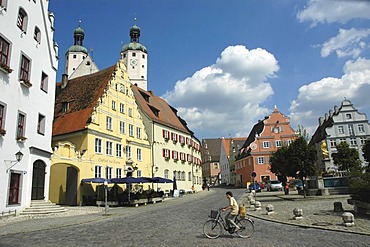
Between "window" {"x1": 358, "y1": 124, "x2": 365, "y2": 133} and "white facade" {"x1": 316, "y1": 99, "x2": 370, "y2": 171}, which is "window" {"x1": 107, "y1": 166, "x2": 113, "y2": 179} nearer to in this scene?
"white facade" {"x1": 316, "y1": 99, "x2": 370, "y2": 171}

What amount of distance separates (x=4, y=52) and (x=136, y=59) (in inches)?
2639

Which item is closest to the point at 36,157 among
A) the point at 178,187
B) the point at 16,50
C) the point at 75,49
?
the point at 16,50

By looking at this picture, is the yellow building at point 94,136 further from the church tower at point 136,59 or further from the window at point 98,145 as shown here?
the church tower at point 136,59

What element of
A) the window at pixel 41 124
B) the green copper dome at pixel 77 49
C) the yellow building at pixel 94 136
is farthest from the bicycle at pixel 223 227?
the green copper dome at pixel 77 49

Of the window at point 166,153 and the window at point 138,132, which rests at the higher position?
the window at point 138,132

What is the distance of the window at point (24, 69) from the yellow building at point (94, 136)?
739cm

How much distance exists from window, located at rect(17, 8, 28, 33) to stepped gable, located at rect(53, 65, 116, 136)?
38.1 feet

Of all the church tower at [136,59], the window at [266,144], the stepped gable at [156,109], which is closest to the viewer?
the stepped gable at [156,109]

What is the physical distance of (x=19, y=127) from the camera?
1969cm

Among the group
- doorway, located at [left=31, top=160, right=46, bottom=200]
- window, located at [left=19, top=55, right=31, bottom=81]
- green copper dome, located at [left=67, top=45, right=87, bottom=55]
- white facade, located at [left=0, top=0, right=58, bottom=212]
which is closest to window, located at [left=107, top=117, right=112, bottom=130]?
white facade, located at [left=0, top=0, right=58, bottom=212]

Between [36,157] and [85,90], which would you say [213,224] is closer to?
[36,157]

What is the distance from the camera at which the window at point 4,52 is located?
17781 mm

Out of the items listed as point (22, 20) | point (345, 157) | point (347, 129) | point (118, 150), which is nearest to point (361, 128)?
point (347, 129)

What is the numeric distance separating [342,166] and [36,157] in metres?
40.6
